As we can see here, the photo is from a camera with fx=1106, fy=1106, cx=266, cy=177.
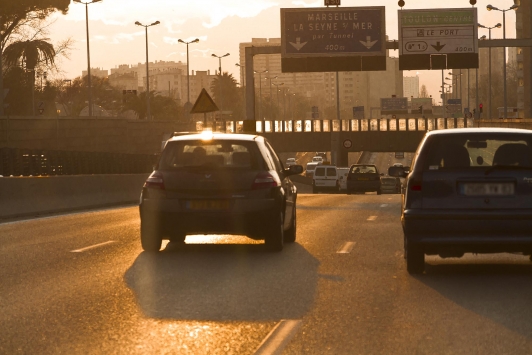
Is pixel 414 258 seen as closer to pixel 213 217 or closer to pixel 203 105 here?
pixel 213 217

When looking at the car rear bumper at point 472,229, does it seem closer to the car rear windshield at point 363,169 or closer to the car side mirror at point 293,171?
the car side mirror at point 293,171

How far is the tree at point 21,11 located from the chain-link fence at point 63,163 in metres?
15.0

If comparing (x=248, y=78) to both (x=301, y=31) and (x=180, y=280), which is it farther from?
(x=180, y=280)

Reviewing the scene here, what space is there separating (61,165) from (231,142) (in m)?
26.8

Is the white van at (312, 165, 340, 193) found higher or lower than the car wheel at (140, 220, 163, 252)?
lower

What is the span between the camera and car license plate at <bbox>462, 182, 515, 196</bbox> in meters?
11.2

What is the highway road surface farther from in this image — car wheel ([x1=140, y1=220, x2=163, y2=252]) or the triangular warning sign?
the triangular warning sign

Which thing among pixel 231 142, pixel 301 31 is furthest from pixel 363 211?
pixel 301 31

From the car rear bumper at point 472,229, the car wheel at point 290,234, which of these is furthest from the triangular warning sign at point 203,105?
the car rear bumper at point 472,229

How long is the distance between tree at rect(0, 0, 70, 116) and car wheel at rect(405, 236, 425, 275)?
50958 millimetres

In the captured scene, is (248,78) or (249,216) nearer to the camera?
(249,216)

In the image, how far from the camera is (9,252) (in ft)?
47.1

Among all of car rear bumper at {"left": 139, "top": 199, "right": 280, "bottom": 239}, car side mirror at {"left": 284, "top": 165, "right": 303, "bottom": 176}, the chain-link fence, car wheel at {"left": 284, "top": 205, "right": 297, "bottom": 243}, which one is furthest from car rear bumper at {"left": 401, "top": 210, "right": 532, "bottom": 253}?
the chain-link fence

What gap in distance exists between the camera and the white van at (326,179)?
6888cm
